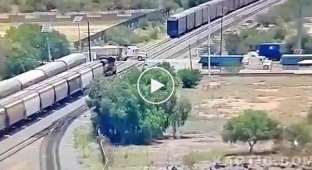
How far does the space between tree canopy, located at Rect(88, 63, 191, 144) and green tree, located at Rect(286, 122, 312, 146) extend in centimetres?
59

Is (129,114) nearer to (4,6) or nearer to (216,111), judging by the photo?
(216,111)

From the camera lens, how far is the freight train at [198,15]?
296 inches

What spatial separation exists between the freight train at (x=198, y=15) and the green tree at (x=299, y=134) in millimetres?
2889

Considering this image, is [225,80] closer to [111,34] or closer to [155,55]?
[155,55]

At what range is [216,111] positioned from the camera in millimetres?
5160

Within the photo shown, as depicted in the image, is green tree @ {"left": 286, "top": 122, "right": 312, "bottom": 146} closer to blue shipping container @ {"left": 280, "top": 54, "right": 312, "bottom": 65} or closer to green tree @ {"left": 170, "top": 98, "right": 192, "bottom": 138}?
green tree @ {"left": 170, "top": 98, "right": 192, "bottom": 138}

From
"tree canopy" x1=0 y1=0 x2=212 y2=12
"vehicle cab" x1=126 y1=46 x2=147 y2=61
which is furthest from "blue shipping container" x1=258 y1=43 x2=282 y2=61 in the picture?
"tree canopy" x1=0 y1=0 x2=212 y2=12

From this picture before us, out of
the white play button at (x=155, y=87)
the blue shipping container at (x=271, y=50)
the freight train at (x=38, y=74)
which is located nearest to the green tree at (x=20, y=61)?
the freight train at (x=38, y=74)

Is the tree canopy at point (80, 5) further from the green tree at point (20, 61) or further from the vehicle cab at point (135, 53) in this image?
the green tree at point (20, 61)

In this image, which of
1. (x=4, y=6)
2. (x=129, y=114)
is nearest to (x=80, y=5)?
(x=4, y=6)

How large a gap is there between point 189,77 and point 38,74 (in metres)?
0.92

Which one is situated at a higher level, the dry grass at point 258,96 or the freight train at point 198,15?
the freight train at point 198,15

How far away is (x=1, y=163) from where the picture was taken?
4375mm

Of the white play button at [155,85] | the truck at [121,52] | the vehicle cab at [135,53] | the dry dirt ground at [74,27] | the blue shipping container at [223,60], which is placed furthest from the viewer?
the dry dirt ground at [74,27]
